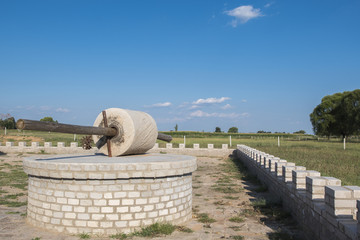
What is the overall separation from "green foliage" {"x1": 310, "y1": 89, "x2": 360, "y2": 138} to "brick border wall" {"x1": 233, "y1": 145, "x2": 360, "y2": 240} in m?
42.2

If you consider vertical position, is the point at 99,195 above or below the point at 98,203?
above

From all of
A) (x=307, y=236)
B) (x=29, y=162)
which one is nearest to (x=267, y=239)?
(x=307, y=236)

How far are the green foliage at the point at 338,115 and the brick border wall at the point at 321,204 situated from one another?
1661 inches

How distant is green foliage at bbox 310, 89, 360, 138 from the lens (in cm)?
4500

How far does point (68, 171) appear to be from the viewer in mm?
6438

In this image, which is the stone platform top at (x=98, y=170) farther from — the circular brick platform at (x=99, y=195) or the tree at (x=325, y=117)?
the tree at (x=325, y=117)

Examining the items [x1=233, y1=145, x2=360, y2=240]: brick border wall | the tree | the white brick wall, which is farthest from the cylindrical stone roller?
the tree

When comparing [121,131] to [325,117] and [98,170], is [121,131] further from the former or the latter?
[325,117]

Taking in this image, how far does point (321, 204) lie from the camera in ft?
18.6

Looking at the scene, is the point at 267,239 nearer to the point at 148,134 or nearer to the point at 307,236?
the point at 307,236

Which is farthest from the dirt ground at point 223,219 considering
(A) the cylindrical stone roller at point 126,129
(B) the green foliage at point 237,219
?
(A) the cylindrical stone roller at point 126,129

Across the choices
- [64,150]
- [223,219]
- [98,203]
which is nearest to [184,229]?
[223,219]

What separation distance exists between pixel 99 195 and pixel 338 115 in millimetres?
49776

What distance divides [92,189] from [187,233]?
2253mm
